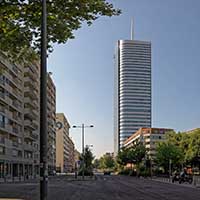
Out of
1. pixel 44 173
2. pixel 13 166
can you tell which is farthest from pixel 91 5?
pixel 13 166

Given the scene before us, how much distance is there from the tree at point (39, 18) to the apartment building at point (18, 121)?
5144 cm

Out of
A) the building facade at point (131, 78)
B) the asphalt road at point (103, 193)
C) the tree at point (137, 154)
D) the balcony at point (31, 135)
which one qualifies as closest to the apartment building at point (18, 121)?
the balcony at point (31, 135)

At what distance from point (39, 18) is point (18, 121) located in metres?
73.8

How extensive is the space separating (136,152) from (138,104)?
8026 cm

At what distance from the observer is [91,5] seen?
52.4 ft

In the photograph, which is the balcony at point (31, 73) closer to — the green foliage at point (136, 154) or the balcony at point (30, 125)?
the balcony at point (30, 125)

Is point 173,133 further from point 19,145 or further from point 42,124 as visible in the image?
point 42,124

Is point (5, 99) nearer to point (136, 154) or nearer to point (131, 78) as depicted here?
point (136, 154)

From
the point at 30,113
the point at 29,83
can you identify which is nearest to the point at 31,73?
the point at 29,83

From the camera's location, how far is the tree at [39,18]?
606 inches

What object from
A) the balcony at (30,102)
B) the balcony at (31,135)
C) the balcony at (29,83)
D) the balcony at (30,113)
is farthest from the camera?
the balcony at (29,83)

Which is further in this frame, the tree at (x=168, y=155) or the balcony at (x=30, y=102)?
the tree at (x=168, y=155)

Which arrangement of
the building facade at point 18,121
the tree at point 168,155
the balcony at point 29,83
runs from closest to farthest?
1. the building facade at point 18,121
2. the tree at point 168,155
3. the balcony at point 29,83

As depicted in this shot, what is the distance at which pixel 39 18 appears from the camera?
15.3 metres
